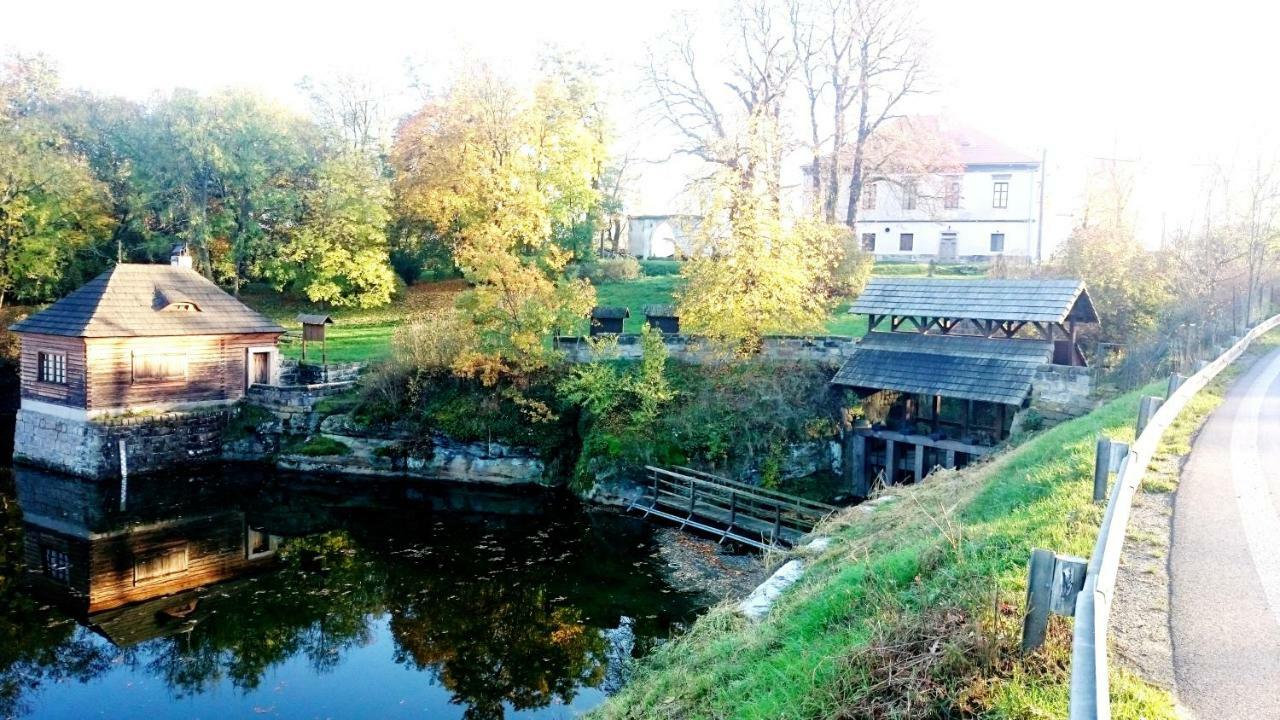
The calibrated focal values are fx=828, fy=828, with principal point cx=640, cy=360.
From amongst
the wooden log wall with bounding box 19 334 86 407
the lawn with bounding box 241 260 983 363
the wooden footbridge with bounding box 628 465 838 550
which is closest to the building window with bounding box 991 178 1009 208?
the lawn with bounding box 241 260 983 363

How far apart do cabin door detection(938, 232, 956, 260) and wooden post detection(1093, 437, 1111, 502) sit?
1388 inches

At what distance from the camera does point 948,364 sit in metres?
20.1

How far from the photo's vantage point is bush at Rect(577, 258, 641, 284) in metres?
38.4

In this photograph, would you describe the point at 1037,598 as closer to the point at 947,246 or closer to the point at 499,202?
the point at 499,202

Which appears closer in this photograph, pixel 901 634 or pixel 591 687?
pixel 901 634

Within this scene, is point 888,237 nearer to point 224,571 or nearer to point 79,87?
point 224,571

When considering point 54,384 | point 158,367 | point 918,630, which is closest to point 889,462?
point 918,630

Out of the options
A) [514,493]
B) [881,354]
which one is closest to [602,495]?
[514,493]

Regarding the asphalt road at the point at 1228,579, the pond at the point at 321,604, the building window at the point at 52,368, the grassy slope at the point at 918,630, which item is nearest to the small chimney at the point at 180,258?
the building window at the point at 52,368

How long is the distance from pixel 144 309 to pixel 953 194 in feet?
114

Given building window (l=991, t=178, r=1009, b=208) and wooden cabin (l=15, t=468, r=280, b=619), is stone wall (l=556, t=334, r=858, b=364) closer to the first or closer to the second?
wooden cabin (l=15, t=468, r=280, b=619)

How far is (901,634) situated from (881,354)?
1659cm

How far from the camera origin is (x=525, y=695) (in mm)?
11586

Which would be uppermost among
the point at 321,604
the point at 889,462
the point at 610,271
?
the point at 610,271
